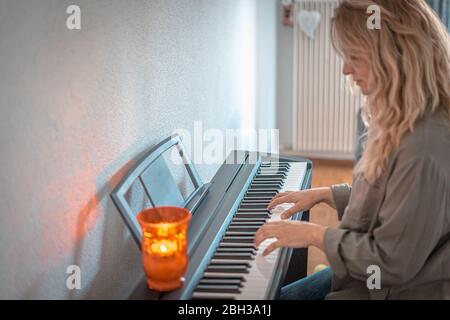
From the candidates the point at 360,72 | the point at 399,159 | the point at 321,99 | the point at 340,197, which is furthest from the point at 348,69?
the point at 321,99

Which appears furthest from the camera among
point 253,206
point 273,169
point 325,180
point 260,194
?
point 325,180

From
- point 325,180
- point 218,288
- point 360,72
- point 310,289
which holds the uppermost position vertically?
point 360,72

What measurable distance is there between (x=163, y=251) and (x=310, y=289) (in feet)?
2.03

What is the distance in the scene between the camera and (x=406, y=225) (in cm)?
137

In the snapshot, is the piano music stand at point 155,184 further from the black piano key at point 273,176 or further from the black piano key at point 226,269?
the black piano key at point 273,176

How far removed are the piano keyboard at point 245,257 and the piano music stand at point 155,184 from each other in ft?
0.56

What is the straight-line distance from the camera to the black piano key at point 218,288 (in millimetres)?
1438

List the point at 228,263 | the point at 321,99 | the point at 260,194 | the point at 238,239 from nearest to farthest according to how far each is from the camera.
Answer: the point at 228,263, the point at 238,239, the point at 260,194, the point at 321,99

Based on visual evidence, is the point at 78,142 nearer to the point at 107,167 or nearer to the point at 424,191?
the point at 107,167

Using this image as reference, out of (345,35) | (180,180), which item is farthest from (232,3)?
(345,35)

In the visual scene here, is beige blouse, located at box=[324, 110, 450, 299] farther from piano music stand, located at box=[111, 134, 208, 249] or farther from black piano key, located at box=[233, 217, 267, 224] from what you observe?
piano music stand, located at box=[111, 134, 208, 249]

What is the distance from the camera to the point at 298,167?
2371 millimetres

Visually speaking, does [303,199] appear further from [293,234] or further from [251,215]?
[293,234]

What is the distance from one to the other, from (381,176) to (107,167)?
2.21 ft
